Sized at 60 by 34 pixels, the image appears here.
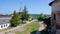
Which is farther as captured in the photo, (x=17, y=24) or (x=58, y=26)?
(x=17, y=24)

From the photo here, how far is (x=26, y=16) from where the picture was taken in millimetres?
41781

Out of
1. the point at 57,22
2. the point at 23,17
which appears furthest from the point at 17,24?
the point at 57,22

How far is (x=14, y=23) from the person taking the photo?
31.0 m

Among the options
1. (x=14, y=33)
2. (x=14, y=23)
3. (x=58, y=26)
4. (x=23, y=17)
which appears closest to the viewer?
(x=58, y=26)

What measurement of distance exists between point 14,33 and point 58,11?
8830mm

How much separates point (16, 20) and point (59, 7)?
1792 cm

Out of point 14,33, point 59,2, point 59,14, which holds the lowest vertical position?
point 14,33

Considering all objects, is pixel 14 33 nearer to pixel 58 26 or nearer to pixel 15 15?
pixel 58 26

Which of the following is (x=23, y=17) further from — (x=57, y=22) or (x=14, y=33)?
(x=57, y=22)

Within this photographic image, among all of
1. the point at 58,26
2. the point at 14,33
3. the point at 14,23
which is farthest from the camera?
the point at 14,23

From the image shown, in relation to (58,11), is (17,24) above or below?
below

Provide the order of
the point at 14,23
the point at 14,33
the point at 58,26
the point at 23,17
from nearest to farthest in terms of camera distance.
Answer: the point at 58,26 → the point at 14,33 → the point at 14,23 → the point at 23,17

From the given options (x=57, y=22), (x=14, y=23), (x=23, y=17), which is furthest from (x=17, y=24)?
(x=57, y=22)

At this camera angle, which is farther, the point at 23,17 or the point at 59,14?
the point at 23,17
